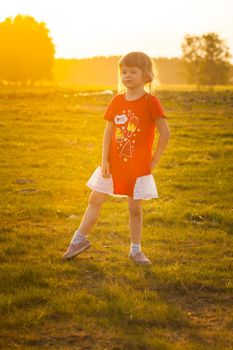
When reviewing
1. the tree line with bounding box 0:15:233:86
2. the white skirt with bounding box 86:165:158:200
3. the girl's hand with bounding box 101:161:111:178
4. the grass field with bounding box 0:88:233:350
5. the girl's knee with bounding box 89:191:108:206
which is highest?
the tree line with bounding box 0:15:233:86

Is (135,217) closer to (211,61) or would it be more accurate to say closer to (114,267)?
(114,267)

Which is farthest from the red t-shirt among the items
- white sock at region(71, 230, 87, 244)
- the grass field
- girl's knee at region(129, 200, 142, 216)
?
the grass field

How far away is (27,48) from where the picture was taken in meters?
74.6

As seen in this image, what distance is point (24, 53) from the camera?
74375 millimetres

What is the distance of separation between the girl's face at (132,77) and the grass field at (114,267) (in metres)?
1.95

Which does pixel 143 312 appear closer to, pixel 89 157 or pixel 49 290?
pixel 49 290

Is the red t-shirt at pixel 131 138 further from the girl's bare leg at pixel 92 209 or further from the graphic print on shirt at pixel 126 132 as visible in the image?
the girl's bare leg at pixel 92 209

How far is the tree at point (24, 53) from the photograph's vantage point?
7350 cm

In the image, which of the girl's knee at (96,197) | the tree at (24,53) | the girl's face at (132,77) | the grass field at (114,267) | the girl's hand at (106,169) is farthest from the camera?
the tree at (24,53)

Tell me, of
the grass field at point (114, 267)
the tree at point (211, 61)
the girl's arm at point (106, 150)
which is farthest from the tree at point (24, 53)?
the girl's arm at point (106, 150)

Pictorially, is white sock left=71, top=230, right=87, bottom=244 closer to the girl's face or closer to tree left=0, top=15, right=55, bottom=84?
the girl's face

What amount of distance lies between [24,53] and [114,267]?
73.1 meters

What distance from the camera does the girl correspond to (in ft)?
16.5

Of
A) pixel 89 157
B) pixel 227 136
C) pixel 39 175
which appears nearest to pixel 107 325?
pixel 39 175
